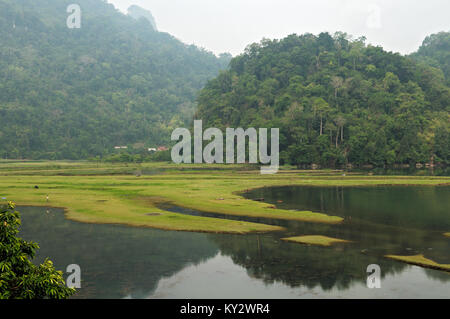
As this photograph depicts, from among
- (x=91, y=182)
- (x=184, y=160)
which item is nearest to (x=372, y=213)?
(x=91, y=182)

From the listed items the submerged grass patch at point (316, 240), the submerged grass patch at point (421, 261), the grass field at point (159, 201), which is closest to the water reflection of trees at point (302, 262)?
the submerged grass patch at point (421, 261)

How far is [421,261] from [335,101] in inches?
5186

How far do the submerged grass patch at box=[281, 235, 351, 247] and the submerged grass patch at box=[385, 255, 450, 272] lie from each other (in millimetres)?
4028

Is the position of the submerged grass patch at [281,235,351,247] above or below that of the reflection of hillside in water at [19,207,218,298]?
above

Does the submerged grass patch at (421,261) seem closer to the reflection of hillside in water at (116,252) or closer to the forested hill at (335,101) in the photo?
the reflection of hillside in water at (116,252)

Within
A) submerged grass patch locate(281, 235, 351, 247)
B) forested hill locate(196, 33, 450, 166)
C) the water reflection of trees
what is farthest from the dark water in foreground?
forested hill locate(196, 33, 450, 166)

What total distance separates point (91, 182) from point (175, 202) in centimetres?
2394

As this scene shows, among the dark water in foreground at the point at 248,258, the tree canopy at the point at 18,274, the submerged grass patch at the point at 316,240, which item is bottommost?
the dark water in foreground at the point at 248,258

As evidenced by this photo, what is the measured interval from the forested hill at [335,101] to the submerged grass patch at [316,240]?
92268mm

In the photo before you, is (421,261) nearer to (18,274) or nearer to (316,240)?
(316,240)

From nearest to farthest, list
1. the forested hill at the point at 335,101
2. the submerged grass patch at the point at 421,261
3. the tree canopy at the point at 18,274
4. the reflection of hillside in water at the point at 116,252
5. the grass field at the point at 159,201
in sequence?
the tree canopy at the point at 18,274 < the reflection of hillside in water at the point at 116,252 < the submerged grass patch at the point at 421,261 < the grass field at the point at 159,201 < the forested hill at the point at 335,101

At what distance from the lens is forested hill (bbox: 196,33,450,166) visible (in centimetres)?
12288

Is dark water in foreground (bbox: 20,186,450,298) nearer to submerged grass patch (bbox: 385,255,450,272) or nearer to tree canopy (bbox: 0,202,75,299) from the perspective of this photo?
submerged grass patch (bbox: 385,255,450,272)

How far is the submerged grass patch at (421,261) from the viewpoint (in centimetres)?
2297
